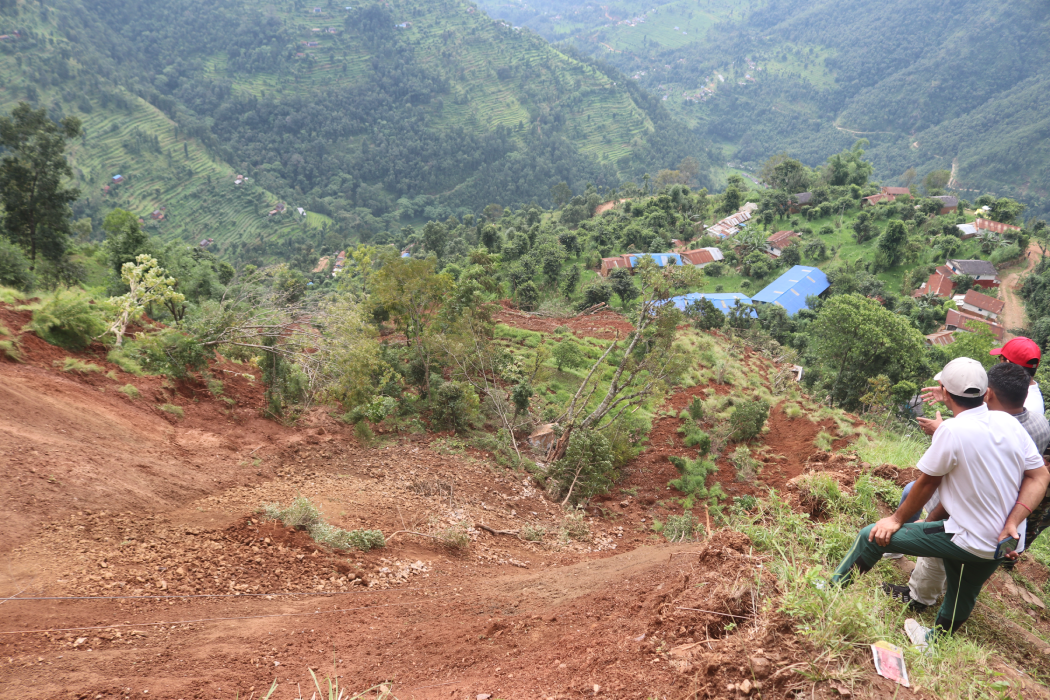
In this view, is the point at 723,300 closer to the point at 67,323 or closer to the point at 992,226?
the point at 992,226

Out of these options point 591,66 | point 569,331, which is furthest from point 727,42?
point 569,331

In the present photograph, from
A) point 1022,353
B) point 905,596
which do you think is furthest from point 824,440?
point 905,596

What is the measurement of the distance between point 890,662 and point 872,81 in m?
193

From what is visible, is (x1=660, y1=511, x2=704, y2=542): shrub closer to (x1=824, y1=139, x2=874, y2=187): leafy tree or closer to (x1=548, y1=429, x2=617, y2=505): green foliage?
(x1=548, y1=429, x2=617, y2=505): green foliage

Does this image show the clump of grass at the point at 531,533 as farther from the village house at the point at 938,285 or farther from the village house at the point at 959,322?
the village house at the point at 938,285

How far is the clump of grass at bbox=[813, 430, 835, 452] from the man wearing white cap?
9.15 m

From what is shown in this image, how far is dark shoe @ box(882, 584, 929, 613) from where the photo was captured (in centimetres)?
362

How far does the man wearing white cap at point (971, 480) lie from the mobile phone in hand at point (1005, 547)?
0.10 feet

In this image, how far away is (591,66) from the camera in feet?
385

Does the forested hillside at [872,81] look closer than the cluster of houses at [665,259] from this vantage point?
No

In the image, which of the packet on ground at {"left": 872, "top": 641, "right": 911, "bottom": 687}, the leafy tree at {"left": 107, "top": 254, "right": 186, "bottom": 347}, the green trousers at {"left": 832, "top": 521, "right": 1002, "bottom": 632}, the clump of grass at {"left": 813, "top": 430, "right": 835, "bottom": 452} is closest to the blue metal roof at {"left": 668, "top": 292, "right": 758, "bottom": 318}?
the clump of grass at {"left": 813, "top": 430, "right": 835, "bottom": 452}

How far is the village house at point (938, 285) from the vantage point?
35875mm

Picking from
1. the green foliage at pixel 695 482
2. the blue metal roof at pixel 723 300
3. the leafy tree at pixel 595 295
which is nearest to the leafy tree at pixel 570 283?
the leafy tree at pixel 595 295

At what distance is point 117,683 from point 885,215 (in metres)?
54.3
